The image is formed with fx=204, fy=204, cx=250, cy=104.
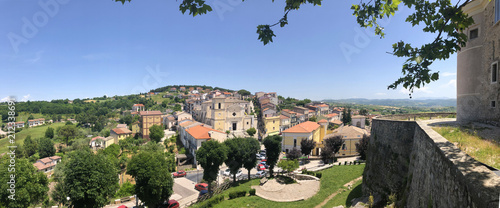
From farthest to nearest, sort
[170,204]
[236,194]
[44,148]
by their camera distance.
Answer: [44,148] < [236,194] < [170,204]

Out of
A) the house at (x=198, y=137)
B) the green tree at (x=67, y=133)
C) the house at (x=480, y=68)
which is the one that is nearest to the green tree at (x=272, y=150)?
the house at (x=198, y=137)

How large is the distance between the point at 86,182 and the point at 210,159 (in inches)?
405

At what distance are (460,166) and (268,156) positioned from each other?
913 inches

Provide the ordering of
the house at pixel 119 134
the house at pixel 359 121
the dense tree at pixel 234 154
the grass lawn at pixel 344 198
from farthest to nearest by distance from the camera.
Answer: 1. the house at pixel 119 134
2. the house at pixel 359 121
3. the dense tree at pixel 234 154
4. the grass lawn at pixel 344 198

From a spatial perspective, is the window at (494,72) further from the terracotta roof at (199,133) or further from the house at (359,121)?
the house at (359,121)

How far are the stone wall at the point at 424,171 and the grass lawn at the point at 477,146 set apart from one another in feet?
2.22

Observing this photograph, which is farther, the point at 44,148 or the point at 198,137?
the point at 44,148

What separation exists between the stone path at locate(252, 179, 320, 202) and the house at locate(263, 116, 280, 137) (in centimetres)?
3039

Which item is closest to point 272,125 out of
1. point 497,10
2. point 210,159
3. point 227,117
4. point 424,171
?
point 227,117

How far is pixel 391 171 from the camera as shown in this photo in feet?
32.3

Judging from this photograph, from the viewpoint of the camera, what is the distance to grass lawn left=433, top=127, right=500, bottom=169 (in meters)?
4.65

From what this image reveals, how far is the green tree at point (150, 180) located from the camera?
17.4 metres

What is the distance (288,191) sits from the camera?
65.2 feet

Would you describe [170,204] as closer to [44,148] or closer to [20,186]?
[20,186]
